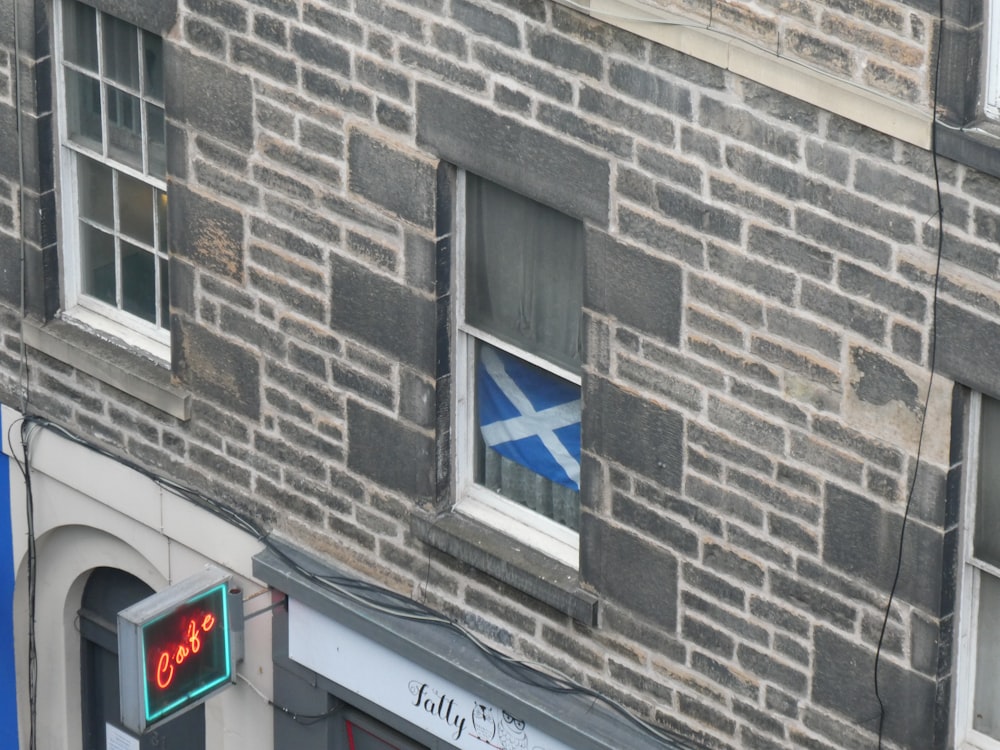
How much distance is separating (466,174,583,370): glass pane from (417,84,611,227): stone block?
0.25 metres

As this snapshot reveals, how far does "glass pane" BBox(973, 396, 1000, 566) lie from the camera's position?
9906 millimetres

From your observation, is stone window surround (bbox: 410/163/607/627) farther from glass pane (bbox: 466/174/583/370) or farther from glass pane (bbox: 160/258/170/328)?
glass pane (bbox: 160/258/170/328)

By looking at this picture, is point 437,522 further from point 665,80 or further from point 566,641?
point 665,80

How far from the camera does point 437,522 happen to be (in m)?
12.2

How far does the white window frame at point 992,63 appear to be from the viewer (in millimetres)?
9125

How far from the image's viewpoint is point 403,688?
12633 mm

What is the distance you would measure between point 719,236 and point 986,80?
1534 millimetres

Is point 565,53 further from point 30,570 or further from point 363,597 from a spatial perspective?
point 30,570

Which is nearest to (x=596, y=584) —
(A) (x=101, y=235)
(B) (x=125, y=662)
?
(B) (x=125, y=662)

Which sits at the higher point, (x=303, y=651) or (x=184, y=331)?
(x=184, y=331)

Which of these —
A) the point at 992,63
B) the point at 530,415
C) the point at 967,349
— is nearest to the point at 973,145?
the point at 992,63

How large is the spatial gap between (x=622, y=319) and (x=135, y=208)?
366cm

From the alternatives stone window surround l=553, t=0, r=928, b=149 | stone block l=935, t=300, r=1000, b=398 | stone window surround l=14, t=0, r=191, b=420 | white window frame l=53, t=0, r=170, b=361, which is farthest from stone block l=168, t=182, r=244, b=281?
stone block l=935, t=300, r=1000, b=398

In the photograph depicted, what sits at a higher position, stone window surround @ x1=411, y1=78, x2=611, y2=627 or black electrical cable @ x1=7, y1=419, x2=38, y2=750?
stone window surround @ x1=411, y1=78, x2=611, y2=627
